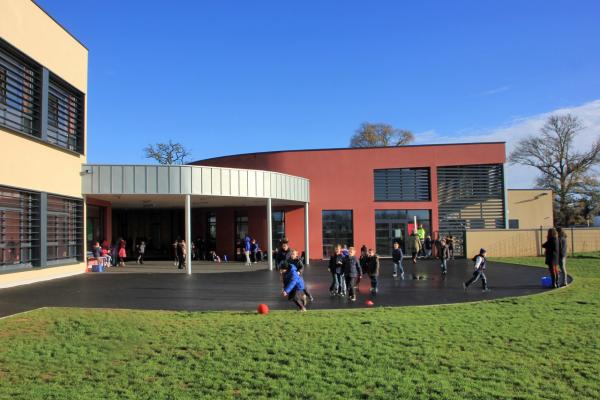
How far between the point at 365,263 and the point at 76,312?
24.2ft

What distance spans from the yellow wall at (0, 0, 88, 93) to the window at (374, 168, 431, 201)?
1624 centimetres

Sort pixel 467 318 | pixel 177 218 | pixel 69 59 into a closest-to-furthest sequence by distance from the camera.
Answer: pixel 467 318 → pixel 69 59 → pixel 177 218

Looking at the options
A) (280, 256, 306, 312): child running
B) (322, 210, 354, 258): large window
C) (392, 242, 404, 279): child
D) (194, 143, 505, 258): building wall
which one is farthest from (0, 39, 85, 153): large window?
(322, 210, 354, 258): large window

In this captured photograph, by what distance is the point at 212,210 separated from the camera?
101ft

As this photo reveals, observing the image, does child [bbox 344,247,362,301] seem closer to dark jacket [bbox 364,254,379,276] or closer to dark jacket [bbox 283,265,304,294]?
dark jacket [bbox 364,254,379,276]

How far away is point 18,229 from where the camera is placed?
15.1 metres

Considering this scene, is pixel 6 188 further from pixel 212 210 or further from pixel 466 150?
pixel 466 150

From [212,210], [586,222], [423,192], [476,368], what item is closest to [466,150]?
[423,192]

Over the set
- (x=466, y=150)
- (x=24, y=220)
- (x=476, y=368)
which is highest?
(x=466, y=150)

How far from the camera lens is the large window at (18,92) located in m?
14.4

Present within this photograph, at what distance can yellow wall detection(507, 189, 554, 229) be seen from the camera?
4169 cm

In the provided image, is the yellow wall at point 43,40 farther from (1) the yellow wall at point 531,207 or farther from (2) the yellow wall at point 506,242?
(1) the yellow wall at point 531,207

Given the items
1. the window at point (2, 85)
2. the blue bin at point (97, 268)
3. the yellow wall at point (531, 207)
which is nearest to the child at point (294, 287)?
the window at point (2, 85)

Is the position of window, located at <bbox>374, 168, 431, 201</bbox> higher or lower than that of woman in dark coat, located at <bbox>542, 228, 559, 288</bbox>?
higher
